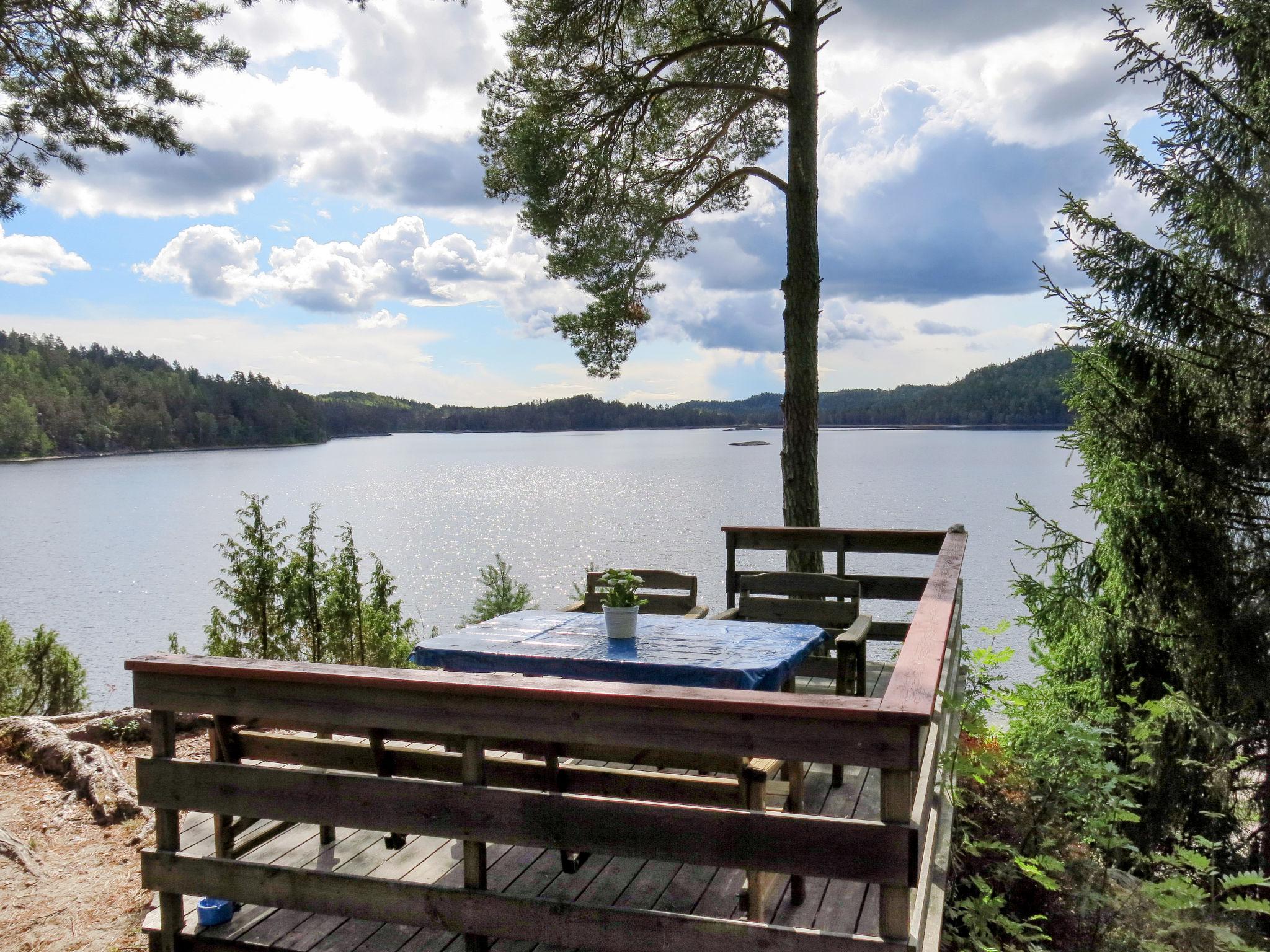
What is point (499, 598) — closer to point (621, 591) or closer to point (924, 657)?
point (621, 591)

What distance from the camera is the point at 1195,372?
6.62 m

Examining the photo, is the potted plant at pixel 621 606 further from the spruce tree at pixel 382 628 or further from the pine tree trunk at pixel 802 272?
the spruce tree at pixel 382 628

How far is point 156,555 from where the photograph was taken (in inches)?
1206

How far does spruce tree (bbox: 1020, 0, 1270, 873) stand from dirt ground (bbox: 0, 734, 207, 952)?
5.92 meters

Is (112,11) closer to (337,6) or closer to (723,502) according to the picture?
(337,6)

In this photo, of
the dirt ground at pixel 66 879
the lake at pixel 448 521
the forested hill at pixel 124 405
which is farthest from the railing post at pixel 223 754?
the forested hill at pixel 124 405

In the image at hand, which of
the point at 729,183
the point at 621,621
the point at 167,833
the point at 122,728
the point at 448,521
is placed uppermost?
the point at 729,183

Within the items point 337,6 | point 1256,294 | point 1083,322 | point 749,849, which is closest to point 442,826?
point 749,849

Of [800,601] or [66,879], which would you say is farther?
[800,601]

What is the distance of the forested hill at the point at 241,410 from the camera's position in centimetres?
6003

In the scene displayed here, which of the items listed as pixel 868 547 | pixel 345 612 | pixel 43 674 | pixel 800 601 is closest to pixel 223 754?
pixel 800 601

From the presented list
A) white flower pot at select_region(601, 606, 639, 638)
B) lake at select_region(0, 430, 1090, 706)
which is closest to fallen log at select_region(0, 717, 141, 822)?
white flower pot at select_region(601, 606, 639, 638)

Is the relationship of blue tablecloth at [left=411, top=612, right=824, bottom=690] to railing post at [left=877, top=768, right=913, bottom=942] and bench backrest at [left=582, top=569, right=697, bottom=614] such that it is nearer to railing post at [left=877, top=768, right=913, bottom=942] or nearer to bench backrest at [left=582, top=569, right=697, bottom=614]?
bench backrest at [left=582, top=569, right=697, bottom=614]

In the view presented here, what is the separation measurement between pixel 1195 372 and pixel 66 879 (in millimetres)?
7725
